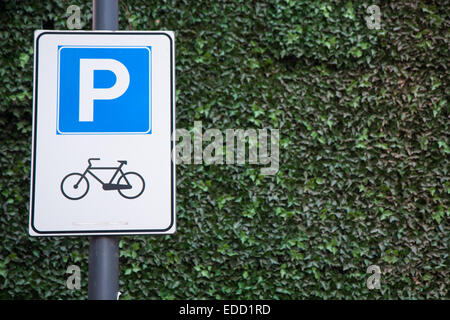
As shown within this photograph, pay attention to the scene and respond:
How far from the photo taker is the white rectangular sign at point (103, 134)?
5.84 ft

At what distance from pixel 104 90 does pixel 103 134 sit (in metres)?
0.17

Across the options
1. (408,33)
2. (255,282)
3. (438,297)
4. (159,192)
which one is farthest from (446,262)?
(159,192)

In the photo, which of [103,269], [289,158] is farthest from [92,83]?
[289,158]

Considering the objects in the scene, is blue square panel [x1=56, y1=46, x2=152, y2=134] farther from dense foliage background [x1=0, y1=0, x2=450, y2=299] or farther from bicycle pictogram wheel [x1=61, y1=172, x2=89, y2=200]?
dense foliage background [x1=0, y1=0, x2=450, y2=299]

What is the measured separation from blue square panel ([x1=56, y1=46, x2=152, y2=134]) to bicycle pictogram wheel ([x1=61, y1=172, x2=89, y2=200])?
6.7 inches

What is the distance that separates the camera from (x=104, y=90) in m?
1.86

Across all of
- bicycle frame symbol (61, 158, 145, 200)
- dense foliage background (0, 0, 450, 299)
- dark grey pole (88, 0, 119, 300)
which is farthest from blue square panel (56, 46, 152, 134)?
dense foliage background (0, 0, 450, 299)

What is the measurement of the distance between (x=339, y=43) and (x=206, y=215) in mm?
1855

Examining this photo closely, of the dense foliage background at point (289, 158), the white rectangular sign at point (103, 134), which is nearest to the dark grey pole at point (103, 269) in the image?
the white rectangular sign at point (103, 134)

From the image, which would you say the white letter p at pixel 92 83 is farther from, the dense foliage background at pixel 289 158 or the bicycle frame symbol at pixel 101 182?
the dense foliage background at pixel 289 158

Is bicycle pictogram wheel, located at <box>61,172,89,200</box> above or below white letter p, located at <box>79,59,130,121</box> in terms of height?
below

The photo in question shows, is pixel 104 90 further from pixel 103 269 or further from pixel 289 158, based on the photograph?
pixel 289 158

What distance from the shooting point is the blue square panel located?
72.3 inches

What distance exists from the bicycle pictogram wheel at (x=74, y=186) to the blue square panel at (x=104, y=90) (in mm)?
170
